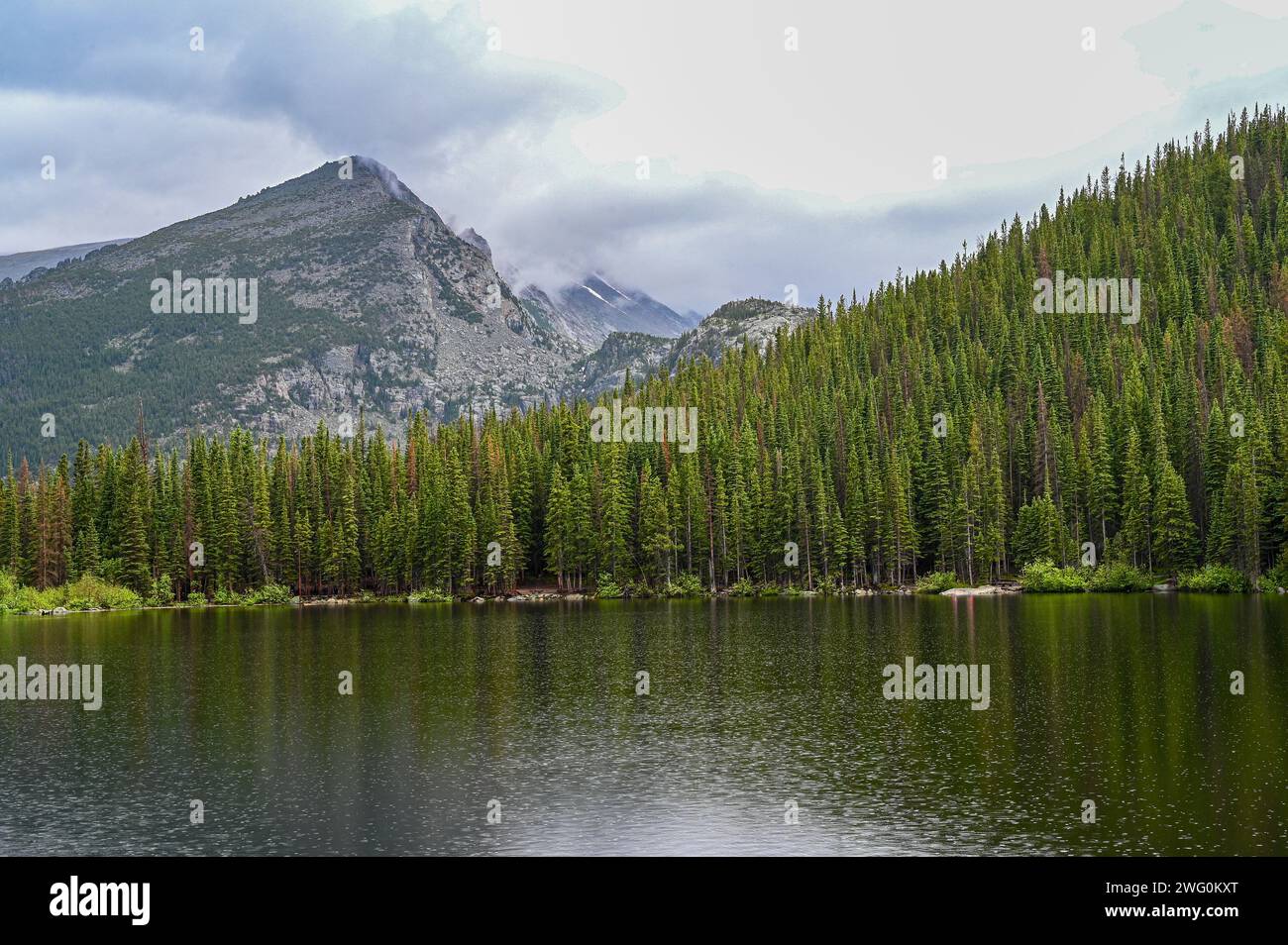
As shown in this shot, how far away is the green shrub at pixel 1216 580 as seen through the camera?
106 meters

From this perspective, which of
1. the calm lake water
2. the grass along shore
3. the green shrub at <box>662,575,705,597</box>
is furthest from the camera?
the green shrub at <box>662,575,705,597</box>

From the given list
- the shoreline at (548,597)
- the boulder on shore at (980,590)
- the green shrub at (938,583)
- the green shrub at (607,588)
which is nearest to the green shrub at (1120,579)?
the shoreline at (548,597)

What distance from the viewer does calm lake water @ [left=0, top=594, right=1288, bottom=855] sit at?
94.1ft

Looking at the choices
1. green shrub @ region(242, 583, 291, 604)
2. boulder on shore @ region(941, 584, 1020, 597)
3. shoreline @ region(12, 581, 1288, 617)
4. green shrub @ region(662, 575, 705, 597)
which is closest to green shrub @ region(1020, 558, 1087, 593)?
shoreline @ region(12, 581, 1288, 617)

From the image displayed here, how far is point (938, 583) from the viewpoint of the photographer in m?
131

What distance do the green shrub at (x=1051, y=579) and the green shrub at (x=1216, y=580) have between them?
447 inches

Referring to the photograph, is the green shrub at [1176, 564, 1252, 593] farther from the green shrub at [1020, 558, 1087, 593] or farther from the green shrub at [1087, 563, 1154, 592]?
the green shrub at [1020, 558, 1087, 593]

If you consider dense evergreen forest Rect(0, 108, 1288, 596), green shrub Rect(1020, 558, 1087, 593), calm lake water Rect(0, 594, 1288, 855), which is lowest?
calm lake water Rect(0, 594, 1288, 855)

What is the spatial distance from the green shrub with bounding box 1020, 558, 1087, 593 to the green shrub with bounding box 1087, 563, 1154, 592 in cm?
139

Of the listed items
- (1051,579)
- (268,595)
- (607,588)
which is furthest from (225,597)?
(1051,579)

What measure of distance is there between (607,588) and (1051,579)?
54545 mm

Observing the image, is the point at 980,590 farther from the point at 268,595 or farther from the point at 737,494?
the point at 268,595

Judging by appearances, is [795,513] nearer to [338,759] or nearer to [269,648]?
[269,648]
